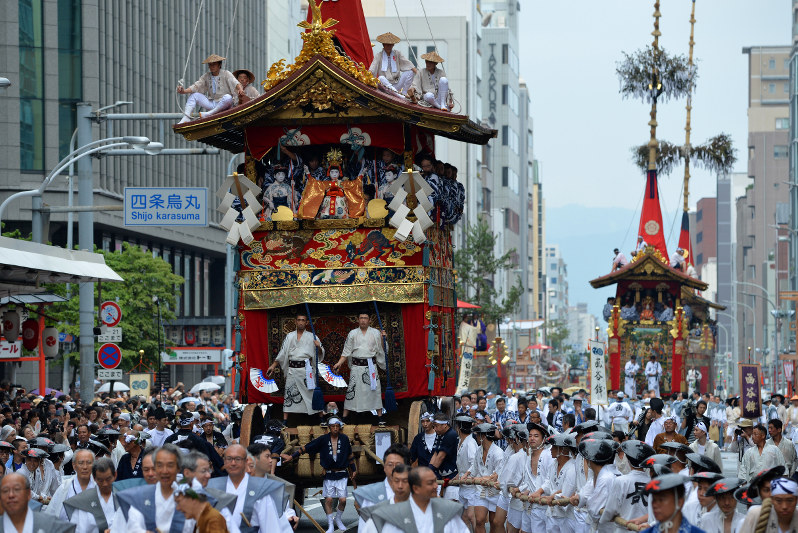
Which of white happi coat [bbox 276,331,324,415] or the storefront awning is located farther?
the storefront awning

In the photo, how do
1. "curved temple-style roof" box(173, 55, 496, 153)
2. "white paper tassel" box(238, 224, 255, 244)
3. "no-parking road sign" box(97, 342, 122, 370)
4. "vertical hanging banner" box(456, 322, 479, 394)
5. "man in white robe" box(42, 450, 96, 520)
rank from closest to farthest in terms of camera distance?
"man in white robe" box(42, 450, 96, 520)
"curved temple-style roof" box(173, 55, 496, 153)
"white paper tassel" box(238, 224, 255, 244)
"no-parking road sign" box(97, 342, 122, 370)
"vertical hanging banner" box(456, 322, 479, 394)

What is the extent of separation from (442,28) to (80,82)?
39785mm

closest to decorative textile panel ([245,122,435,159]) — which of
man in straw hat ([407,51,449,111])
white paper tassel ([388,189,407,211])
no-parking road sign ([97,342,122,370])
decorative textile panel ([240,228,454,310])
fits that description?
man in straw hat ([407,51,449,111])

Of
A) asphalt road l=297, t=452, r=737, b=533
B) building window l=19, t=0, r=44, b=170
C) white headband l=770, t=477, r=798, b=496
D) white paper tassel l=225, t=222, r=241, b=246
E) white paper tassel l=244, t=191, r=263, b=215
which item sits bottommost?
asphalt road l=297, t=452, r=737, b=533

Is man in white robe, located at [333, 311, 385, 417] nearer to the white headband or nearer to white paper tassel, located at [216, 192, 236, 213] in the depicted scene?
white paper tassel, located at [216, 192, 236, 213]

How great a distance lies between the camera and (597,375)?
90.5 ft

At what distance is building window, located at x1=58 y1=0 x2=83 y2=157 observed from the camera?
53.2 metres

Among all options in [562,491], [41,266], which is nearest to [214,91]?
[41,266]

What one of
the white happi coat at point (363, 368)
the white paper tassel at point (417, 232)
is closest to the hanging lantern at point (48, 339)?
the white happi coat at point (363, 368)

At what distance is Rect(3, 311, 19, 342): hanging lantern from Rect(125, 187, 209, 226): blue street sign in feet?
10.3

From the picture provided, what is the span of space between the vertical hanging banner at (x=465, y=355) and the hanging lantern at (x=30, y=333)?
A: 27.7ft

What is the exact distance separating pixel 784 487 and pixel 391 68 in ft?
34.1

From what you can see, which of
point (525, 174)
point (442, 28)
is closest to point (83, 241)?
point (442, 28)

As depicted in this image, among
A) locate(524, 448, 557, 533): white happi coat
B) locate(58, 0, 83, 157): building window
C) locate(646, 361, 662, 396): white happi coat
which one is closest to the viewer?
locate(524, 448, 557, 533): white happi coat
